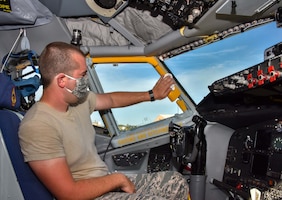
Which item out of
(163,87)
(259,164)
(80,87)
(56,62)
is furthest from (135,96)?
(259,164)

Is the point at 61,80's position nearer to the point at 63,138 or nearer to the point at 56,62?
the point at 56,62

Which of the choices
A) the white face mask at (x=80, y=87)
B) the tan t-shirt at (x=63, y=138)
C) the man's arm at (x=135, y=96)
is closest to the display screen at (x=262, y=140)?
the man's arm at (x=135, y=96)

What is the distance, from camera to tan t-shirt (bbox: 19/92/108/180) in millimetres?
1754

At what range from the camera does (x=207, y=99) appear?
2.70 metres

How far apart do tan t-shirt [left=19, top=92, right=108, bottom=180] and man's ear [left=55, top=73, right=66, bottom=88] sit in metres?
0.13

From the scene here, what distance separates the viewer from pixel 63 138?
1875mm

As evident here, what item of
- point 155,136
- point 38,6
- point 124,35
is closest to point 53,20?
point 38,6

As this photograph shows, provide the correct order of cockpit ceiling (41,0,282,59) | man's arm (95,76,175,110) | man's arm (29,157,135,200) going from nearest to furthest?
man's arm (29,157,135,200), cockpit ceiling (41,0,282,59), man's arm (95,76,175,110)

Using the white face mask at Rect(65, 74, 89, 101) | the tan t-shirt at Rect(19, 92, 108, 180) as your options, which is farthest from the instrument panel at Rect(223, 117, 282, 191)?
the white face mask at Rect(65, 74, 89, 101)

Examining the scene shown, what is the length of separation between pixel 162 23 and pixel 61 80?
1375 mm

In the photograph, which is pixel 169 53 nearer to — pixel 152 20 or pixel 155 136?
pixel 152 20

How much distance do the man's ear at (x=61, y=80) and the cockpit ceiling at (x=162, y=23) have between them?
103cm

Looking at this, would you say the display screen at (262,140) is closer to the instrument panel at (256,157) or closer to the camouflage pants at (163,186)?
the instrument panel at (256,157)

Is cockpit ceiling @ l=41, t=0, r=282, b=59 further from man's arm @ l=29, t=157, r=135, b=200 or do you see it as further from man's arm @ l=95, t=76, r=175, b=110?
man's arm @ l=29, t=157, r=135, b=200
